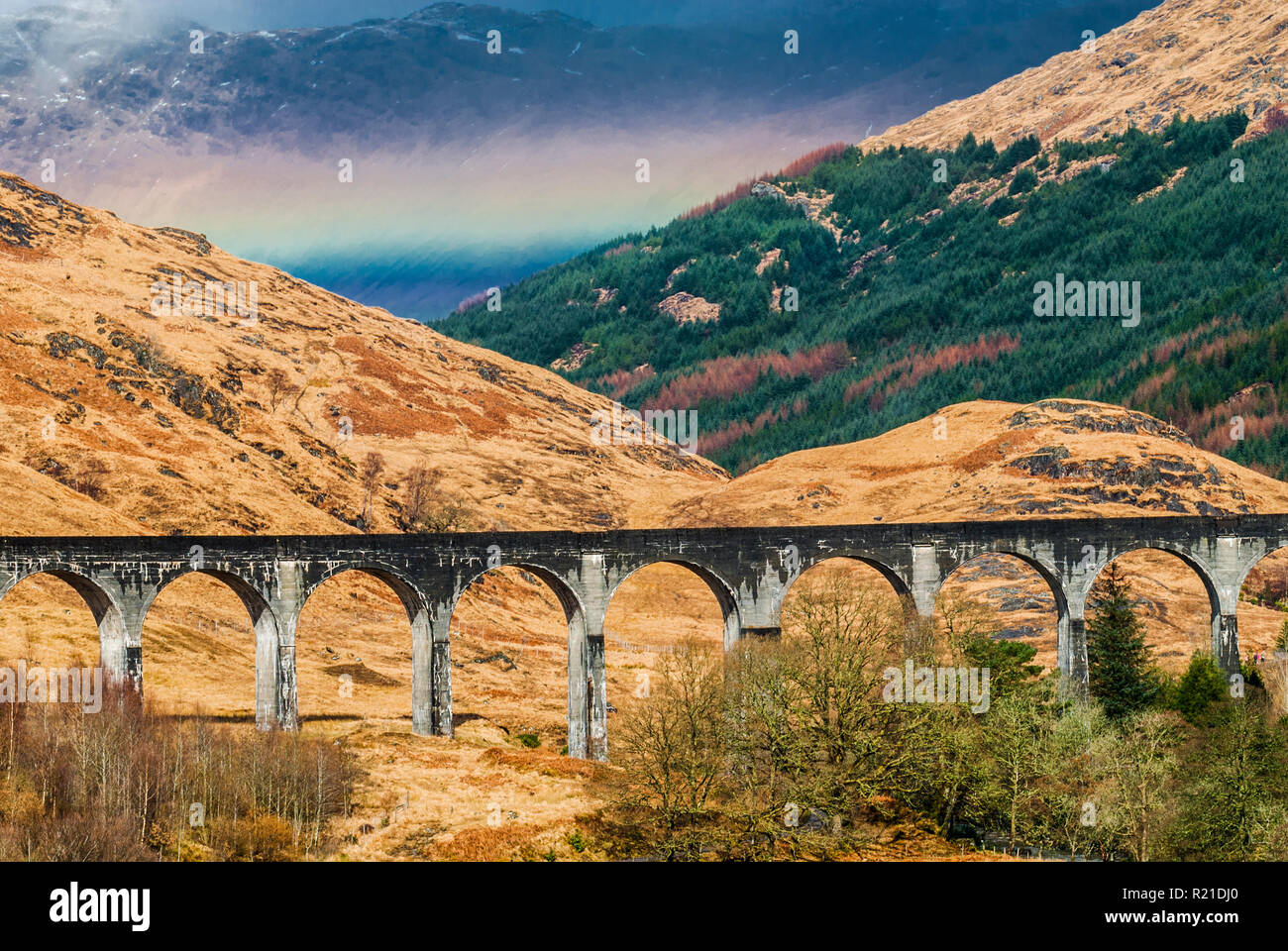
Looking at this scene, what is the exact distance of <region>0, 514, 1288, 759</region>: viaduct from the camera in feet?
193

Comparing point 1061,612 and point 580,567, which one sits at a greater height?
point 580,567

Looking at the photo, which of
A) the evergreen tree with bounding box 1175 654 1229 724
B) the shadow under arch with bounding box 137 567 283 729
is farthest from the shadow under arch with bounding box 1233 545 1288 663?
the shadow under arch with bounding box 137 567 283 729

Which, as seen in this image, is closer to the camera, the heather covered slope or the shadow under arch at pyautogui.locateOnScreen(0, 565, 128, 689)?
the shadow under arch at pyautogui.locateOnScreen(0, 565, 128, 689)

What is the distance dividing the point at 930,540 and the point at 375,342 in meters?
123

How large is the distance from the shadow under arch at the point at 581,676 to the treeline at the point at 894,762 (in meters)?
3.92

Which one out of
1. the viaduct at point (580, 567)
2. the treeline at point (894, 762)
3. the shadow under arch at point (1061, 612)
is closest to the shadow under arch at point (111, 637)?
the viaduct at point (580, 567)

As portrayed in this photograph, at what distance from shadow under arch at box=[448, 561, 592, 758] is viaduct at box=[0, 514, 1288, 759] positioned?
7cm

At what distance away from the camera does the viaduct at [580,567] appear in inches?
2319

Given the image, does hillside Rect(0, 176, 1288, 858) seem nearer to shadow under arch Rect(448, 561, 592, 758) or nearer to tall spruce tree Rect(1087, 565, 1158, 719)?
shadow under arch Rect(448, 561, 592, 758)

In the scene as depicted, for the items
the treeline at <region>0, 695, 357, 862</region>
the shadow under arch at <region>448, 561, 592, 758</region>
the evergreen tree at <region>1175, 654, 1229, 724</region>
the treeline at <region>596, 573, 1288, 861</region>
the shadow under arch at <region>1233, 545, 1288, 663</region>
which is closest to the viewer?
the treeline at <region>0, 695, 357, 862</region>

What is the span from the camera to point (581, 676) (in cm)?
6631

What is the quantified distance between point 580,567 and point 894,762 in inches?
766

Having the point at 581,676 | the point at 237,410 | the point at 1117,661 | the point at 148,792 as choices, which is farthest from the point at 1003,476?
→ the point at 148,792

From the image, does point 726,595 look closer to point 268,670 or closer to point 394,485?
point 268,670
